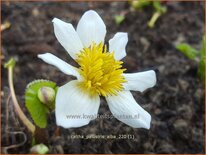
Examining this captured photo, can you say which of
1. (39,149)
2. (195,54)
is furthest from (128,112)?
(195,54)

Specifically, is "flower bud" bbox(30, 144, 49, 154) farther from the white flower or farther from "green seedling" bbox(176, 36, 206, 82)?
"green seedling" bbox(176, 36, 206, 82)

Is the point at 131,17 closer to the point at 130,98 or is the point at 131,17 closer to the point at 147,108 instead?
the point at 147,108

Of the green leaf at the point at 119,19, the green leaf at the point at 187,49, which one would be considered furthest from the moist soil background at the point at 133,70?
the green leaf at the point at 187,49

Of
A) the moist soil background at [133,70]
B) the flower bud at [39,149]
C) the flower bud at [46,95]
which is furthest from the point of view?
the moist soil background at [133,70]

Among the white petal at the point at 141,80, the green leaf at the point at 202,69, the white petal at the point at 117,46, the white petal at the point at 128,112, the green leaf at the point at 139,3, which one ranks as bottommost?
the white petal at the point at 128,112

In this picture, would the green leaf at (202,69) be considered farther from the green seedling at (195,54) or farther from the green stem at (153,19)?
the green stem at (153,19)

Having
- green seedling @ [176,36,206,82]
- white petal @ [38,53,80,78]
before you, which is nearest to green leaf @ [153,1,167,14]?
green seedling @ [176,36,206,82]
